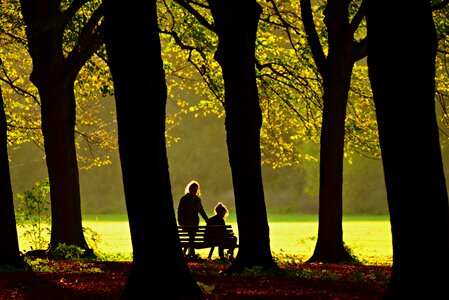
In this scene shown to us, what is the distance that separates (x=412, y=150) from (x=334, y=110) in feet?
40.4

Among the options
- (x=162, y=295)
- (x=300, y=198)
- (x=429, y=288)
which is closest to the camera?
(x=429, y=288)

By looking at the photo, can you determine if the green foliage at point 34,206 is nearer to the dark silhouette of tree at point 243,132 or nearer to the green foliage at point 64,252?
the green foliage at point 64,252

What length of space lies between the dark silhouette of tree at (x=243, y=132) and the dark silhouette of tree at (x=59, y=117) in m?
7.56

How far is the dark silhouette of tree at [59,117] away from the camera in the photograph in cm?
2156

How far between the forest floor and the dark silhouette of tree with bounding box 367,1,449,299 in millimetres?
2667

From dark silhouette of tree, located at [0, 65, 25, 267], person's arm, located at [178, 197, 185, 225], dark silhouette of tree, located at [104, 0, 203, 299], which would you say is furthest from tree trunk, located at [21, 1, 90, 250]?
dark silhouette of tree, located at [104, 0, 203, 299]

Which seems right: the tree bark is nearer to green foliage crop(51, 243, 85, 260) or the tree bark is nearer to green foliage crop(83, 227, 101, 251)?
green foliage crop(51, 243, 85, 260)

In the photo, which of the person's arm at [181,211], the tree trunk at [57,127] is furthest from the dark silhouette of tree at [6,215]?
the tree trunk at [57,127]

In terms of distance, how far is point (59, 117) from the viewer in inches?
858

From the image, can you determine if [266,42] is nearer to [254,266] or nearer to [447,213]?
[254,266]

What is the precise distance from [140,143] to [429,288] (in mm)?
3586

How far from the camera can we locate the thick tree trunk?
2036cm

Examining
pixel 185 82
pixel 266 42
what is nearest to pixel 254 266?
pixel 266 42

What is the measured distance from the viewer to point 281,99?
86.8 feet
